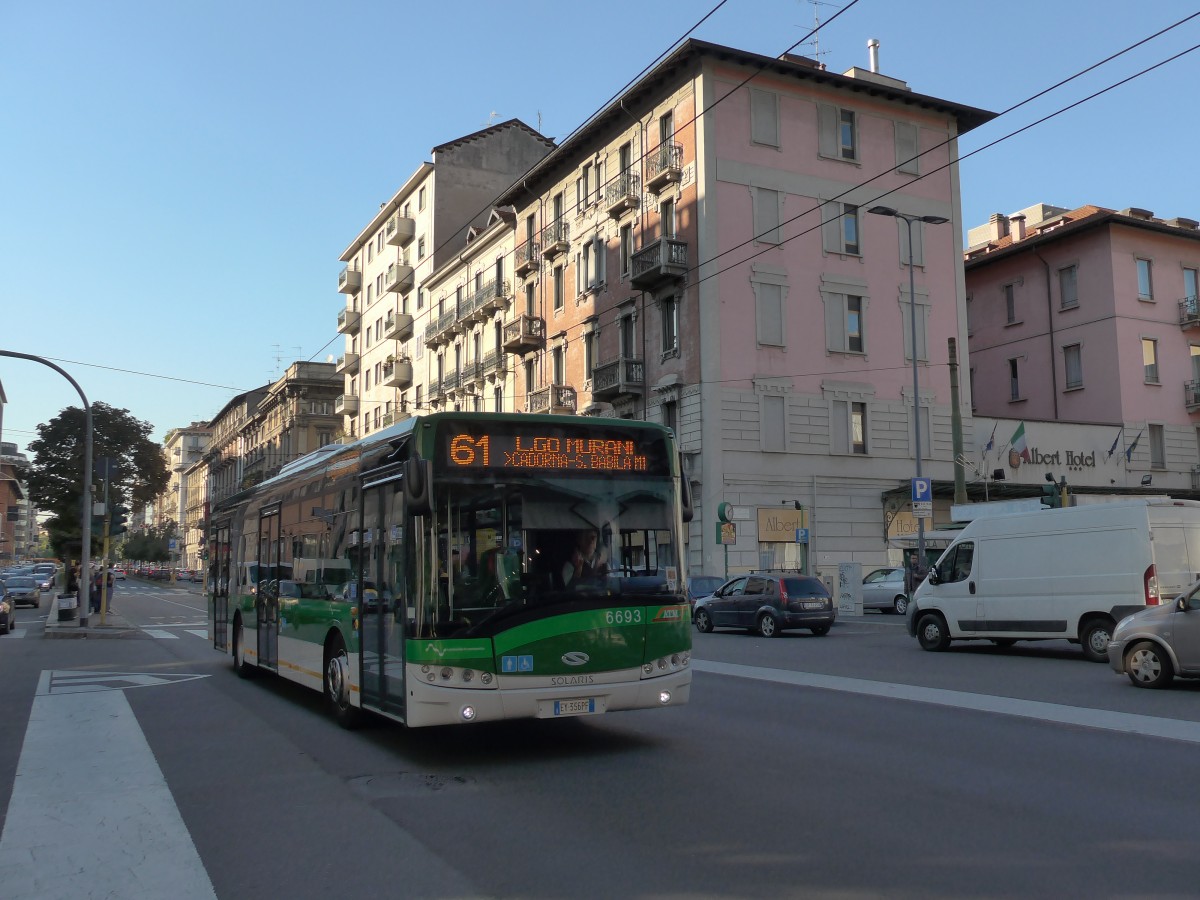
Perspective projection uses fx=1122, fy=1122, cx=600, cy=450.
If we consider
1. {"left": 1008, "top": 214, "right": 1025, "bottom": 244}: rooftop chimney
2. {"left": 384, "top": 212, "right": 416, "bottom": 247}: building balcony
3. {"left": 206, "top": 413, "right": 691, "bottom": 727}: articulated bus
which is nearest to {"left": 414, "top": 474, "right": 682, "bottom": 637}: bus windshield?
{"left": 206, "top": 413, "right": 691, "bottom": 727}: articulated bus

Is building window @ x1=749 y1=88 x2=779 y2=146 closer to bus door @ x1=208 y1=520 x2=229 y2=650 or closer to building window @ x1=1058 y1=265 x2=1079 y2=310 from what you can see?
building window @ x1=1058 y1=265 x2=1079 y2=310

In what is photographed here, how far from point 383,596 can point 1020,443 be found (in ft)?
118

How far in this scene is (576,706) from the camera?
346 inches

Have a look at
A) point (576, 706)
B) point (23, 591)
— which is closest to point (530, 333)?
point (23, 591)

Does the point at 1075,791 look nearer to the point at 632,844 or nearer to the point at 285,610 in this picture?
the point at 632,844

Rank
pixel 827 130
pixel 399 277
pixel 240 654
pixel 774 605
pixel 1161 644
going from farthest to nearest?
pixel 399 277 → pixel 827 130 → pixel 774 605 → pixel 240 654 → pixel 1161 644

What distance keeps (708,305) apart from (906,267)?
28.5ft

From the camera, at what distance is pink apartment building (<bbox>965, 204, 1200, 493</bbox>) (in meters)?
43.3

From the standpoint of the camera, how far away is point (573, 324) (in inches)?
1784

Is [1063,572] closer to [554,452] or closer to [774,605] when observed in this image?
[774,605]

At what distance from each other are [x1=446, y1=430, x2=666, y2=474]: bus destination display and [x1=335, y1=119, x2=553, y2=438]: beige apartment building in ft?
152

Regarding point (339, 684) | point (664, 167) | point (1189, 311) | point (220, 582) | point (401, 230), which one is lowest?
point (339, 684)

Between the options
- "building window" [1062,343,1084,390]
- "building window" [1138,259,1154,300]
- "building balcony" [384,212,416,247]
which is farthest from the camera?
"building balcony" [384,212,416,247]

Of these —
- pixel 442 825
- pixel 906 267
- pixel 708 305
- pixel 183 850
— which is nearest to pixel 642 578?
pixel 442 825
